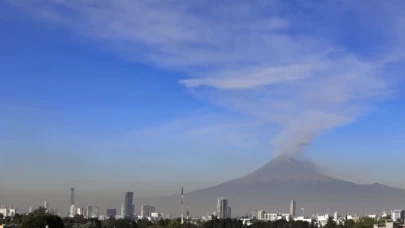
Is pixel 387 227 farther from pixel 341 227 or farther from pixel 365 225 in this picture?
pixel 341 227

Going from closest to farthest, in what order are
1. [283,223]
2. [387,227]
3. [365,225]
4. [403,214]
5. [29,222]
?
[387,227]
[29,222]
[365,225]
[283,223]
[403,214]

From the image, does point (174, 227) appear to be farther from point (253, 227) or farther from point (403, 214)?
point (403, 214)

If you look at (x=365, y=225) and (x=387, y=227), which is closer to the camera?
(x=387, y=227)

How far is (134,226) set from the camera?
85312 mm

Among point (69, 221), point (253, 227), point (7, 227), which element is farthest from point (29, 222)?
point (253, 227)

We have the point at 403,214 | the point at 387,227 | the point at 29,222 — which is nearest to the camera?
the point at 387,227

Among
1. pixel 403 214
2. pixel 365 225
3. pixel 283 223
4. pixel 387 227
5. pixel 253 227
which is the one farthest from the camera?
pixel 403 214

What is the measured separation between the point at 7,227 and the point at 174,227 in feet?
99.4

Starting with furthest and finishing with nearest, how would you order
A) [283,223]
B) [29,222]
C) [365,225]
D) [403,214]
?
[403,214] → [283,223] → [365,225] → [29,222]

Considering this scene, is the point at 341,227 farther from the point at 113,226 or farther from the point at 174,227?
the point at 113,226

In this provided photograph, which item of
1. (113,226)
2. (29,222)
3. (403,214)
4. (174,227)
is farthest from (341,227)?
(403,214)

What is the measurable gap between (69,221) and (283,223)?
31.2m

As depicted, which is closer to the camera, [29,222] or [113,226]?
[29,222]

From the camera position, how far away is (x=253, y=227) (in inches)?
3258
